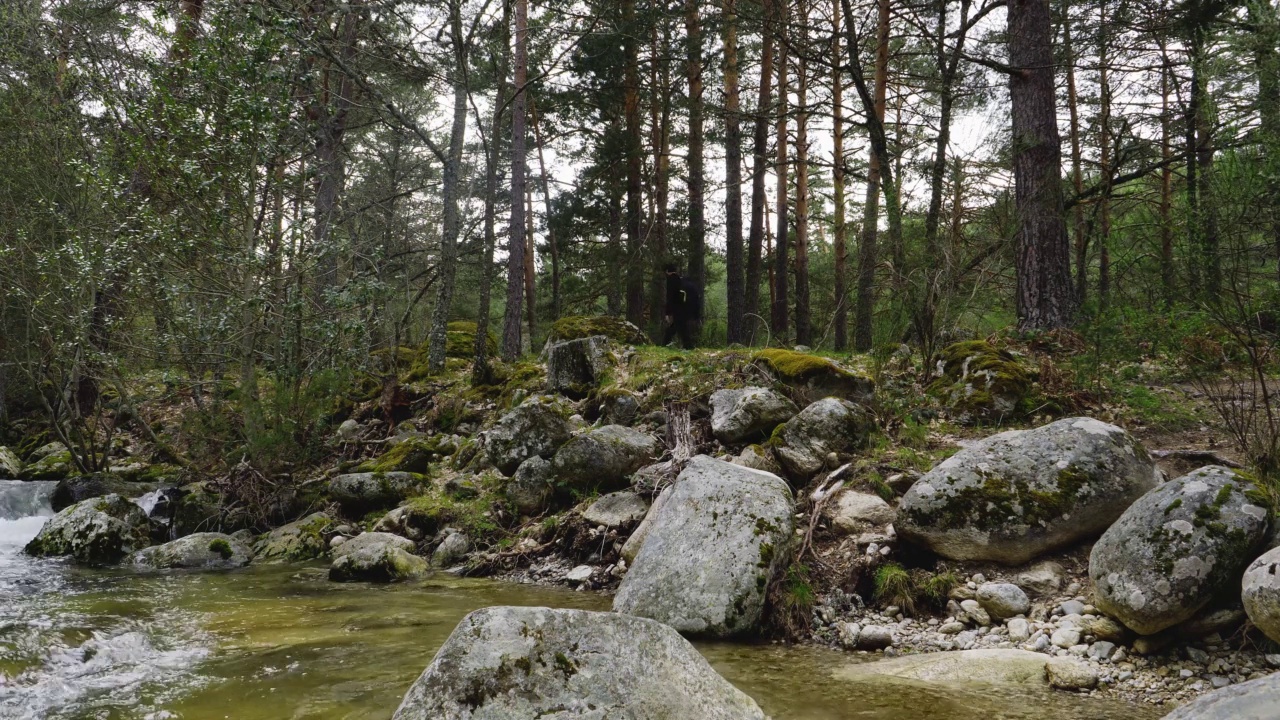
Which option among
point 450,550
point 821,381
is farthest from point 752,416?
point 450,550

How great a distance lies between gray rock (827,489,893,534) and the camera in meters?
4.75

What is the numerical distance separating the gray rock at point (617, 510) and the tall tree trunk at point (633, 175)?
7.72 m

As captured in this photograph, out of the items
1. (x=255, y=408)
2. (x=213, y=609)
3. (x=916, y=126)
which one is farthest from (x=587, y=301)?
(x=213, y=609)

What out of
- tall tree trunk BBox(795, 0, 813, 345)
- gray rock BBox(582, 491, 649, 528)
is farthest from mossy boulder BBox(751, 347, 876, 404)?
tall tree trunk BBox(795, 0, 813, 345)

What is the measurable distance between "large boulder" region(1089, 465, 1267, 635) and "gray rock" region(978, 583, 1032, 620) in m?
0.39

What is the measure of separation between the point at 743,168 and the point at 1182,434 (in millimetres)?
11736

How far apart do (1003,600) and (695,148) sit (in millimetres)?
10630

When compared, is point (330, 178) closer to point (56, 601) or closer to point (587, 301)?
point (587, 301)

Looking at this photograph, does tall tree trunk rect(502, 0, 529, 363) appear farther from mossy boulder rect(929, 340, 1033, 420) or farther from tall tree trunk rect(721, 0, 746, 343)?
mossy boulder rect(929, 340, 1033, 420)

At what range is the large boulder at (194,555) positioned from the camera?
666 cm

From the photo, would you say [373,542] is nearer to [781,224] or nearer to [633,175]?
[633,175]

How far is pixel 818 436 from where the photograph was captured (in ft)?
18.5

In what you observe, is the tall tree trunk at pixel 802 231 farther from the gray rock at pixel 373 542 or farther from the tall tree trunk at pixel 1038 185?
the gray rock at pixel 373 542

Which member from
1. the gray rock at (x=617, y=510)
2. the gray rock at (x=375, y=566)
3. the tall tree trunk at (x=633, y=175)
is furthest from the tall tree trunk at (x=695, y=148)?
the gray rock at (x=375, y=566)
